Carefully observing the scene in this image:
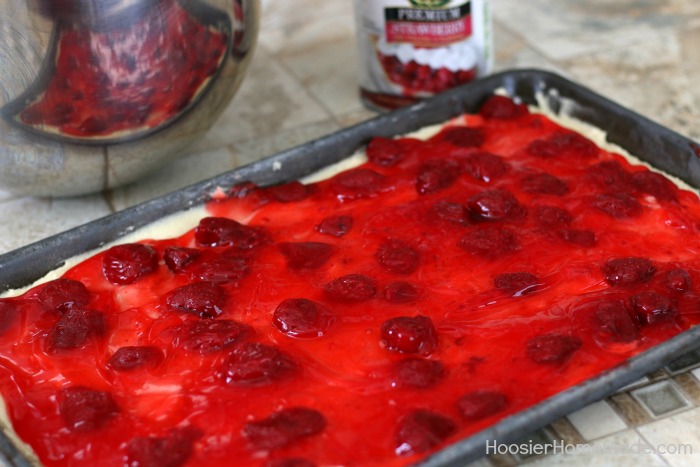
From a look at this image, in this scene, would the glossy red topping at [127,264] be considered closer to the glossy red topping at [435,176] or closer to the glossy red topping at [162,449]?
the glossy red topping at [162,449]

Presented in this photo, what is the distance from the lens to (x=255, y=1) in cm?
150

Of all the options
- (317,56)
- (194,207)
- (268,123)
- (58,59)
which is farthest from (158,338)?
(317,56)

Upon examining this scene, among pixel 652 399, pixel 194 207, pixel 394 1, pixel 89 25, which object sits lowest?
pixel 652 399

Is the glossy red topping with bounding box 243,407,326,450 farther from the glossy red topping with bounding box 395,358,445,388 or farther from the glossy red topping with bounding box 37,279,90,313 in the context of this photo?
the glossy red topping with bounding box 37,279,90,313

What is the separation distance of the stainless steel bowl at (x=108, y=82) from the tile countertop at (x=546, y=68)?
14 centimetres

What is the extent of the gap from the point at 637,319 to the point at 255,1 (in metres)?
0.76

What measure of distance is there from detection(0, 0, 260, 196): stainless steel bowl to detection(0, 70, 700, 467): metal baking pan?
0.40ft

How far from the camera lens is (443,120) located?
1628 millimetres

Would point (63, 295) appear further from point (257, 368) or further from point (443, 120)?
point (443, 120)

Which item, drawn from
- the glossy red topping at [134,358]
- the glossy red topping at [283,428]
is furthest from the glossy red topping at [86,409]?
the glossy red topping at [283,428]

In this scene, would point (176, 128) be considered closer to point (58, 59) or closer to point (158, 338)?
point (58, 59)

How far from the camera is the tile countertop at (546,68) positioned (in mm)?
1103

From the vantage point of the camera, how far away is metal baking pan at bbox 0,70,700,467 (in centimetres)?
101

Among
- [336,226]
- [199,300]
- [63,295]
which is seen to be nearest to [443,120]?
[336,226]
